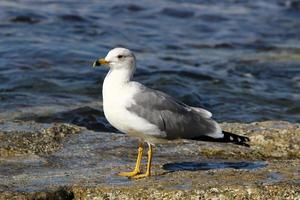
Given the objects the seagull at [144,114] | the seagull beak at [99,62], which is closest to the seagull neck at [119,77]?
the seagull at [144,114]

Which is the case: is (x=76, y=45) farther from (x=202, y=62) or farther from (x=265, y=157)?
(x=265, y=157)

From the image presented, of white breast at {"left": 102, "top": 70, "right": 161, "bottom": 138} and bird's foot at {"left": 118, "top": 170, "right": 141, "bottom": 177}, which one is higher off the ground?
white breast at {"left": 102, "top": 70, "right": 161, "bottom": 138}

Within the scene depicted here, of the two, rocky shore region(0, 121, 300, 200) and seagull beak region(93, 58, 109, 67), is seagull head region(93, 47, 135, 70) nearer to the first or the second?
seagull beak region(93, 58, 109, 67)

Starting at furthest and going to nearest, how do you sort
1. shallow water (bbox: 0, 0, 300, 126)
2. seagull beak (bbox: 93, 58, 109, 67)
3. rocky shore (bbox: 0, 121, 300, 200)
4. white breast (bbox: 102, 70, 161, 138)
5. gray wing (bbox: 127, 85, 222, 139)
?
shallow water (bbox: 0, 0, 300, 126)
seagull beak (bbox: 93, 58, 109, 67)
gray wing (bbox: 127, 85, 222, 139)
white breast (bbox: 102, 70, 161, 138)
rocky shore (bbox: 0, 121, 300, 200)

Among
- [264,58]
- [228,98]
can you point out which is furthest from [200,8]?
[228,98]

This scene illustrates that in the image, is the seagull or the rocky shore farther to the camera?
the seagull

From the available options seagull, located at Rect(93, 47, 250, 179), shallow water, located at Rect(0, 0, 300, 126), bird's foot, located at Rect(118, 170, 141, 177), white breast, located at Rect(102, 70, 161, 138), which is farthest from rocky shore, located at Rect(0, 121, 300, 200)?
shallow water, located at Rect(0, 0, 300, 126)

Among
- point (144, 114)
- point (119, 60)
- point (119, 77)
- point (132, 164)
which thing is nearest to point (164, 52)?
point (132, 164)

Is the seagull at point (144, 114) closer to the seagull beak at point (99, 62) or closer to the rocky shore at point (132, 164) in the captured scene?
the seagull beak at point (99, 62)

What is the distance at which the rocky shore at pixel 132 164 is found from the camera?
550 centimetres

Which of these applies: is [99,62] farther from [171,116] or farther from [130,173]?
[130,173]

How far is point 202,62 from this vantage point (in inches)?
566

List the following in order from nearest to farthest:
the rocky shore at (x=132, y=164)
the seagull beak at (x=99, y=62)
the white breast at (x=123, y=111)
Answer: the rocky shore at (x=132, y=164)
the white breast at (x=123, y=111)
the seagull beak at (x=99, y=62)

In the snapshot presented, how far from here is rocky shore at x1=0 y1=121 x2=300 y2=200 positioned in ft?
18.1
